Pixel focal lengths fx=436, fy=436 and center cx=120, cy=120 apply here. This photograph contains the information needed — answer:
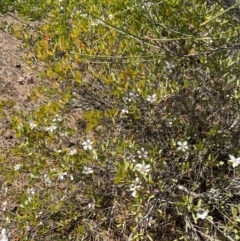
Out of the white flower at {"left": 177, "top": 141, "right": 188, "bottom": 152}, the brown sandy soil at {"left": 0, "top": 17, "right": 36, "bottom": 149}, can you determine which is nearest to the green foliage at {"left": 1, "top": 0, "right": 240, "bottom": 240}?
the white flower at {"left": 177, "top": 141, "right": 188, "bottom": 152}

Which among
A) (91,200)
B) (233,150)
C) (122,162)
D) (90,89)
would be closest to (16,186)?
(91,200)

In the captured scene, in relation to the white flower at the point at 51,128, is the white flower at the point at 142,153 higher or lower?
higher

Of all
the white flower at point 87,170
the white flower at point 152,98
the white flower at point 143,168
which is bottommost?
the white flower at point 87,170

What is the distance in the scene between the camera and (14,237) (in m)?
2.88

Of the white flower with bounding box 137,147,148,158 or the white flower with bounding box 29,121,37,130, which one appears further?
the white flower with bounding box 29,121,37,130

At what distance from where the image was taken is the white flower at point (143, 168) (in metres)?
2.28

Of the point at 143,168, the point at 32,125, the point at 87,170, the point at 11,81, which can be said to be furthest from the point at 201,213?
the point at 11,81

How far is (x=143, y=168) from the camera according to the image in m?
2.31

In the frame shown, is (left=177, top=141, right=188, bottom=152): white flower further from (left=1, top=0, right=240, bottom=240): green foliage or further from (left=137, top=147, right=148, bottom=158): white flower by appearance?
(left=137, top=147, right=148, bottom=158): white flower

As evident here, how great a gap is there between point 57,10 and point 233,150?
164 centimetres

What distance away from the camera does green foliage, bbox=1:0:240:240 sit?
97.8 inches

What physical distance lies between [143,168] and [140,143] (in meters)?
0.54

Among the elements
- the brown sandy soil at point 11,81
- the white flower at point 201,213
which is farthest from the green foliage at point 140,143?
the brown sandy soil at point 11,81

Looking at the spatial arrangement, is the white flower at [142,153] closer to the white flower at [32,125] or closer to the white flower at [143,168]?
the white flower at [143,168]
